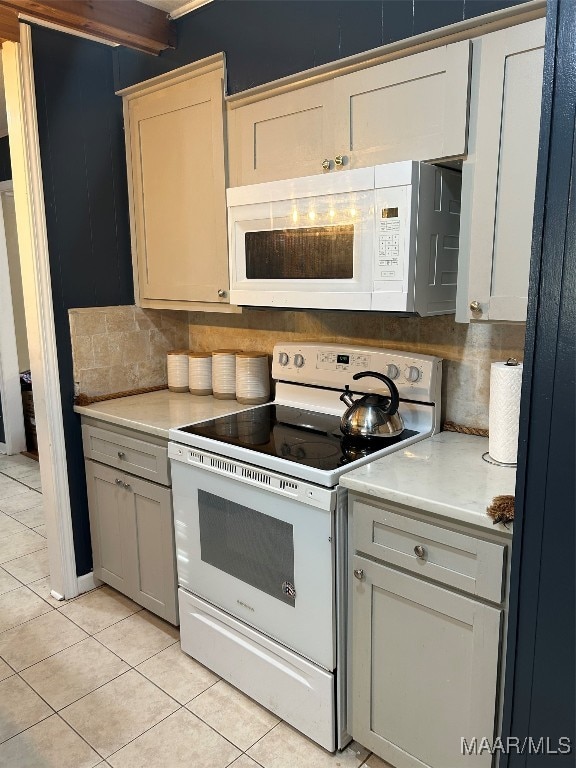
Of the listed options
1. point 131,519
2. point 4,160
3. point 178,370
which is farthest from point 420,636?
point 4,160

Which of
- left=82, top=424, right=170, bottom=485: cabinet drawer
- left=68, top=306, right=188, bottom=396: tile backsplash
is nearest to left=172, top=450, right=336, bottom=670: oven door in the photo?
left=82, top=424, right=170, bottom=485: cabinet drawer

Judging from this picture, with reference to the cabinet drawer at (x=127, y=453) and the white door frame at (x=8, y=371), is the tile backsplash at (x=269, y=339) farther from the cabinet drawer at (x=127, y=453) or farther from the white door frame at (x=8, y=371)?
the white door frame at (x=8, y=371)

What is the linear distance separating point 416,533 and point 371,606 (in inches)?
11.9

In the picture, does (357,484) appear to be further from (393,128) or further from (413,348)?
(393,128)

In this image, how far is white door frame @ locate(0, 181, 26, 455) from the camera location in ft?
15.0

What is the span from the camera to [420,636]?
158cm

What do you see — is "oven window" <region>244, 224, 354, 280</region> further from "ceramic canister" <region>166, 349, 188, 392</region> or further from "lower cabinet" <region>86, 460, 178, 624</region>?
"lower cabinet" <region>86, 460, 178, 624</region>

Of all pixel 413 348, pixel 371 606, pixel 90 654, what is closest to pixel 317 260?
pixel 413 348

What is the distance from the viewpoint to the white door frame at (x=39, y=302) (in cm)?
232

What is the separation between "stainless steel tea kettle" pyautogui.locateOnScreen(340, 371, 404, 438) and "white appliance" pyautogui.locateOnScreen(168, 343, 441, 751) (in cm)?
4

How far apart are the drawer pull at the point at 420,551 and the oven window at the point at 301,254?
0.85 m

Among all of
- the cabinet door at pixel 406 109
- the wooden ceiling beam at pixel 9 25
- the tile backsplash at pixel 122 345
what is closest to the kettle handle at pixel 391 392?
the cabinet door at pixel 406 109

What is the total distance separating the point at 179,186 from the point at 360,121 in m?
0.94

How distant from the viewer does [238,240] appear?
2.16m
